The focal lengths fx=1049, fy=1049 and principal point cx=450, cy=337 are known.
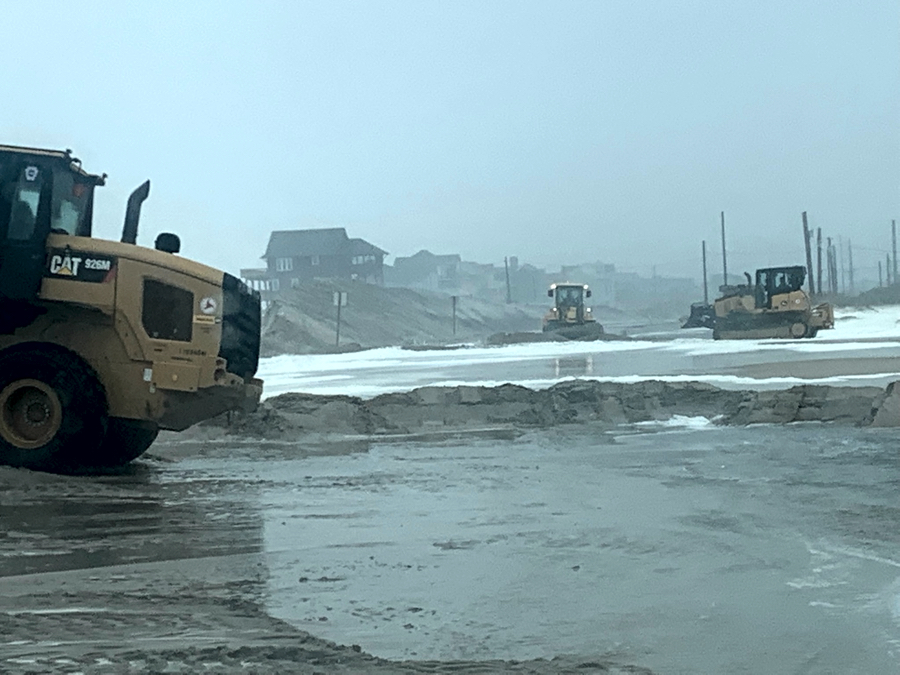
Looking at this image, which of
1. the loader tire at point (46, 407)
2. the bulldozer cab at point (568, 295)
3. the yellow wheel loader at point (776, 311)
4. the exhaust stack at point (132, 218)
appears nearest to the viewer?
the loader tire at point (46, 407)

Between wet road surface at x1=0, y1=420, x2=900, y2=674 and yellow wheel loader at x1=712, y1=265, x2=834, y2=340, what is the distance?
3205 cm

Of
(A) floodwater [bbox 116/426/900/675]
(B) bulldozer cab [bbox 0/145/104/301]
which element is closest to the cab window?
(B) bulldozer cab [bbox 0/145/104/301]

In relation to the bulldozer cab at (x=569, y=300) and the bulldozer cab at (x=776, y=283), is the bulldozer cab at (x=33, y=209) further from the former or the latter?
the bulldozer cab at (x=569, y=300)

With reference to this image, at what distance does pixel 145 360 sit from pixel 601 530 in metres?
5.05

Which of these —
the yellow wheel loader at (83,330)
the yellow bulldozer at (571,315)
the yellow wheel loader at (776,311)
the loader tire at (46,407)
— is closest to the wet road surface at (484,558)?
the loader tire at (46,407)

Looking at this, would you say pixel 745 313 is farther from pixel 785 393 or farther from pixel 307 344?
pixel 785 393

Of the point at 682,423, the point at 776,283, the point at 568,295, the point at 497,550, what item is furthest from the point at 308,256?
the point at 497,550

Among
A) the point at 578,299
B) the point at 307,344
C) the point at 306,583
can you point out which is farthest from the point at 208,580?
the point at 578,299

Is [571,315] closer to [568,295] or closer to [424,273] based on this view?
[568,295]

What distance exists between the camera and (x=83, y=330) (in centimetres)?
1046

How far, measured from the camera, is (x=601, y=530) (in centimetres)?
776

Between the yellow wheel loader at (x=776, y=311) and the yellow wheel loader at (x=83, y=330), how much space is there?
3528cm

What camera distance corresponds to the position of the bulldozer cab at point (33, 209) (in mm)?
10109

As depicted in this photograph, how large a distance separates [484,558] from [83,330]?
18.0 feet
